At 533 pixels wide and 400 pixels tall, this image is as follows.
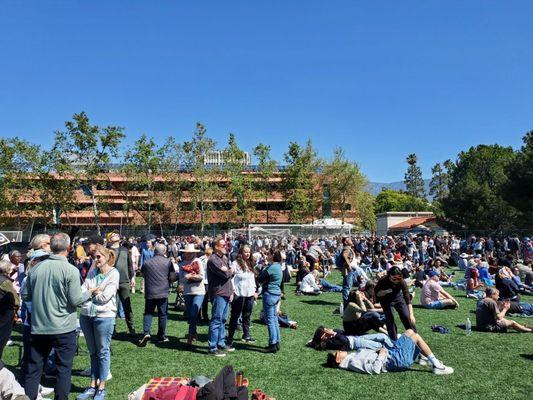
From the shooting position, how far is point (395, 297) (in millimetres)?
7223

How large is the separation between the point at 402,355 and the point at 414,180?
110861 mm

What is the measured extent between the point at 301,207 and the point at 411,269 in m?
28.4

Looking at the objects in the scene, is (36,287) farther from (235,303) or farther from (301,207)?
(301,207)

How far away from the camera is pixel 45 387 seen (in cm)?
563

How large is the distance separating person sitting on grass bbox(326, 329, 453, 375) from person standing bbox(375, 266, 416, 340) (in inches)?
21.5

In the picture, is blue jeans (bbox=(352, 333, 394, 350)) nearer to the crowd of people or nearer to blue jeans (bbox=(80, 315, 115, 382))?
the crowd of people

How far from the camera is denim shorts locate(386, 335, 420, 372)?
6.43 meters

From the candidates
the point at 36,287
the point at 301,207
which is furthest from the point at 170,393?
the point at 301,207

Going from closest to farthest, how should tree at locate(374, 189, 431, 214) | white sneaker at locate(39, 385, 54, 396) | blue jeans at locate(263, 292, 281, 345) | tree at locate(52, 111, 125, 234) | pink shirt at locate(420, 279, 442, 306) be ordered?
white sneaker at locate(39, 385, 54, 396) < blue jeans at locate(263, 292, 281, 345) < pink shirt at locate(420, 279, 442, 306) < tree at locate(52, 111, 125, 234) < tree at locate(374, 189, 431, 214)

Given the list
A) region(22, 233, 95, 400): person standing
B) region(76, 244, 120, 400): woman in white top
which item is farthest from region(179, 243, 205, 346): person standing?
region(22, 233, 95, 400): person standing

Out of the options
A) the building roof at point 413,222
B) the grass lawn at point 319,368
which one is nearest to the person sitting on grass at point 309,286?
the grass lawn at point 319,368

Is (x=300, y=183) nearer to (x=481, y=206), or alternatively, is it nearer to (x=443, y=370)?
(x=481, y=206)

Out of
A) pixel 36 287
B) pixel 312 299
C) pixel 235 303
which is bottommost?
pixel 312 299

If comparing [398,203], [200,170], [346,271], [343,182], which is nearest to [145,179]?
[200,170]
